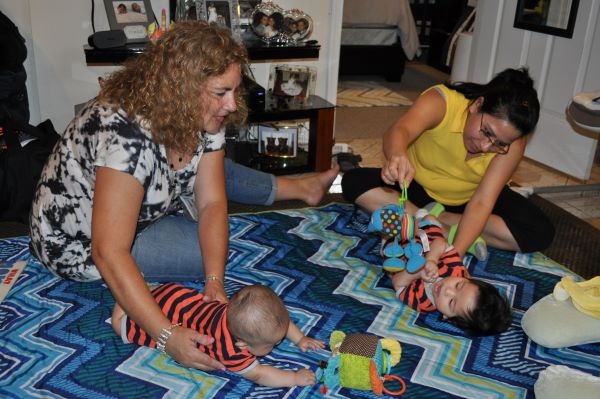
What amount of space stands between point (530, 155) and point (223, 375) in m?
2.70

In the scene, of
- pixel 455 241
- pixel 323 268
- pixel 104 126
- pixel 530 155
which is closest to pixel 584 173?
pixel 530 155

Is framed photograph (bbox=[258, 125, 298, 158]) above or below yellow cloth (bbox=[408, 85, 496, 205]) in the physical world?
below

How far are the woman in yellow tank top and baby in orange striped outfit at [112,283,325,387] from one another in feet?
1.83

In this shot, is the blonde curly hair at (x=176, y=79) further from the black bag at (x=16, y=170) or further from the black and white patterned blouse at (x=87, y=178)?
the black bag at (x=16, y=170)

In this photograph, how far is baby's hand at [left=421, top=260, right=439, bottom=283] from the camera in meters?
1.79

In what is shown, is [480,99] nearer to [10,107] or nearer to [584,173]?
[584,173]

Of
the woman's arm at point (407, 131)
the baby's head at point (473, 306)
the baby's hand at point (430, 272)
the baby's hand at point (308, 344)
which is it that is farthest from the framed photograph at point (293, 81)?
the baby's hand at point (308, 344)

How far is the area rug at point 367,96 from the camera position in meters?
4.62

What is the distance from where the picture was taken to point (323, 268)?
2023 millimetres

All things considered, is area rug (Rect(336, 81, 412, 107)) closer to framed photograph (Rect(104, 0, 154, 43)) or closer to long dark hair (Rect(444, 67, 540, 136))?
framed photograph (Rect(104, 0, 154, 43))

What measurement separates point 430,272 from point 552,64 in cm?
209

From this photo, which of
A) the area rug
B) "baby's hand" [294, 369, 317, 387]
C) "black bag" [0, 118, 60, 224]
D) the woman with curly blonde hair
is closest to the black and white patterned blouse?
the woman with curly blonde hair

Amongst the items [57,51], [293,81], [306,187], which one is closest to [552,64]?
[293,81]

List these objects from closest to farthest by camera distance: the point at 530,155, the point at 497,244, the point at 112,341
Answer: the point at 112,341
the point at 497,244
the point at 530,155
